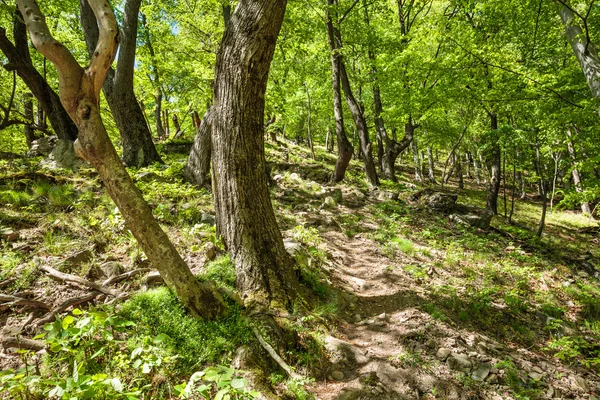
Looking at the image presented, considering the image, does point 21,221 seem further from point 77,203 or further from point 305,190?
point 305,190

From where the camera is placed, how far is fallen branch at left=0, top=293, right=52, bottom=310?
3.03 meters

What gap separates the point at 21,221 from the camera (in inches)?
181

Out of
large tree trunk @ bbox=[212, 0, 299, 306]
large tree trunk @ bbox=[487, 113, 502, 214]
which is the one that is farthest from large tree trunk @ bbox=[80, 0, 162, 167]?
large tree trunk @ bbox=[487, 113, 502, 214]

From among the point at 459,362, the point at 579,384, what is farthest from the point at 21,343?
the point at 579,384

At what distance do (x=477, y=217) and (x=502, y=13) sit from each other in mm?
8294

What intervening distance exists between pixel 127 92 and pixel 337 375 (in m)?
8.20

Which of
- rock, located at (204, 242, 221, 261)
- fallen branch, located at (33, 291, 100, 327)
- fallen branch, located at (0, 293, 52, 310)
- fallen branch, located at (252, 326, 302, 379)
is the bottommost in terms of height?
fallen branch, located at (252, 326, 302, 379)

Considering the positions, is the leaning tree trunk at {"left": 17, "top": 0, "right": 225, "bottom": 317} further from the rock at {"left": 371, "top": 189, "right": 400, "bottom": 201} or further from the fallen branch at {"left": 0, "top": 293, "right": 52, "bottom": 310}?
the rock at {"left": 371, "top": 189, "right": 400, "bottom": 201}

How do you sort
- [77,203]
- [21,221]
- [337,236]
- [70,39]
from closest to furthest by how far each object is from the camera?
[21,221] < [77,203] < [337,236] < [70,39]

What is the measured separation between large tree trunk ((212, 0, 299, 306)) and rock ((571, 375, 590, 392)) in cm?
347

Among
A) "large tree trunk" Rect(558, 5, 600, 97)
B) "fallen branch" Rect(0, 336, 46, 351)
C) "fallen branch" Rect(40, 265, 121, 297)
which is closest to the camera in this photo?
"fallen branch" Rect(0, 336, 46, 351)

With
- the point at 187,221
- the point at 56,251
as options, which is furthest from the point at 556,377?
the point at 56,251

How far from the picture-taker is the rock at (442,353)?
3.60 m

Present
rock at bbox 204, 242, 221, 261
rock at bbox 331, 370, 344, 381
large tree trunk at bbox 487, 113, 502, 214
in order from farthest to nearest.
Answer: large tree trunk at bbox 487, 113, 502, 214 → rock at bbox 204, 242, 221, 261 → rock at bbox 331, 370, 344, 381
